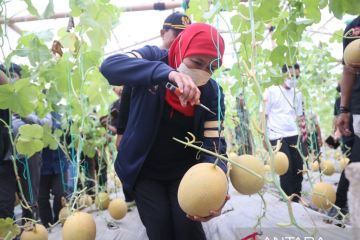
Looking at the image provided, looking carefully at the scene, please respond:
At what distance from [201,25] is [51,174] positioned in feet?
6.95

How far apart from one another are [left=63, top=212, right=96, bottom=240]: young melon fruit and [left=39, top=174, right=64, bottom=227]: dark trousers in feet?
5.15

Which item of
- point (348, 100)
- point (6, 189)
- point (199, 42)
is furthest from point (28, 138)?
point (348, 100)

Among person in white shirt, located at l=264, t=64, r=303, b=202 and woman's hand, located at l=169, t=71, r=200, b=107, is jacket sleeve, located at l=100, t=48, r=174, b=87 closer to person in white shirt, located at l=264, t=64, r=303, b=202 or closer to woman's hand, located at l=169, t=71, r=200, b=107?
woman's hand, located at l=169, t=71, r=200, b=107

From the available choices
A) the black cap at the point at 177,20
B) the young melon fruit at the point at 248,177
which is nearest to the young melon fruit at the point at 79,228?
the young melon fruit at the point at 248,177

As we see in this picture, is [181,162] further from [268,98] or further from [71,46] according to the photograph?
[268,98]

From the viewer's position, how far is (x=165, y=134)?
4.66 ft

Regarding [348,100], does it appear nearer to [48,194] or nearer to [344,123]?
[344,123]

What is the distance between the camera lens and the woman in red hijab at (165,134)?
1267 millimetres

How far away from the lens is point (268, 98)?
3.22m

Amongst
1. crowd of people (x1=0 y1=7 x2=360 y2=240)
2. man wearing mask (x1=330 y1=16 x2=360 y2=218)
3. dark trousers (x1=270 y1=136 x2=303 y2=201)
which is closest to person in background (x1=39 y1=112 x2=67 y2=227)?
crowd of people (x1=0 y1=7 x2=360 y2=240)

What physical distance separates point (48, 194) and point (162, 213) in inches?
73.2

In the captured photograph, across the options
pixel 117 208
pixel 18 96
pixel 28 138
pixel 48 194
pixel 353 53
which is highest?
pixel 353 53

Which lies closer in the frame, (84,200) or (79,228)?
(79,228)

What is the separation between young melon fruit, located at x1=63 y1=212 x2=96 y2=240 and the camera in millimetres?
1396
